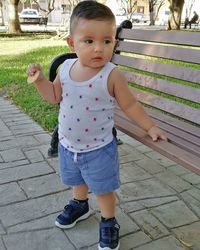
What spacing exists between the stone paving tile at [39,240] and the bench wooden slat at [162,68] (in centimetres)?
132

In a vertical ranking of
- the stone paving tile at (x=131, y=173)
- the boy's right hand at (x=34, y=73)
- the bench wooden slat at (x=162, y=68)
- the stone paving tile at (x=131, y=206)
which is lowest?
the stone paving tile at (x=131, y=206)

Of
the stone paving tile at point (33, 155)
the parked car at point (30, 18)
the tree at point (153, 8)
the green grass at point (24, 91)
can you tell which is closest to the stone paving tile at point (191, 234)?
the stone paving tile at point (33, 155)

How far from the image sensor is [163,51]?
2877 millimetres

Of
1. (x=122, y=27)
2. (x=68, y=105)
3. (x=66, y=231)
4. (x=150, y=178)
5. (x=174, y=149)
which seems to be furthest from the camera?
(x=122, y=27)

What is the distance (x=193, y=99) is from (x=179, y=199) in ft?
2.29

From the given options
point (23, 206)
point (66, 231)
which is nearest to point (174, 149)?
point (66, 231)

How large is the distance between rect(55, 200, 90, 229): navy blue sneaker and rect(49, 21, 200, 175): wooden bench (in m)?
0.55

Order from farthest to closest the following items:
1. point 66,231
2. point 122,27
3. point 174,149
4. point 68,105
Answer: point 122,27
point 66,231
point 174,149
point 68,105

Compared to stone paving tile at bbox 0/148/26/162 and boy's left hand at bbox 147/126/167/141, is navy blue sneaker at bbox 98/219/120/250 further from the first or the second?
stone paving tile at bbox 0/148/26/162

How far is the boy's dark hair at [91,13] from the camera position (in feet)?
5.88

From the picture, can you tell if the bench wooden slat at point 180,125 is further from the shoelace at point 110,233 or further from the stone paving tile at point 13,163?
the stone paving tile at point 13,163

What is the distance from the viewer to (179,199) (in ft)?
8.63

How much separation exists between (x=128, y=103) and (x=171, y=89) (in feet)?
2.71

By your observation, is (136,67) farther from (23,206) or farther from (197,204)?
(23,206)
